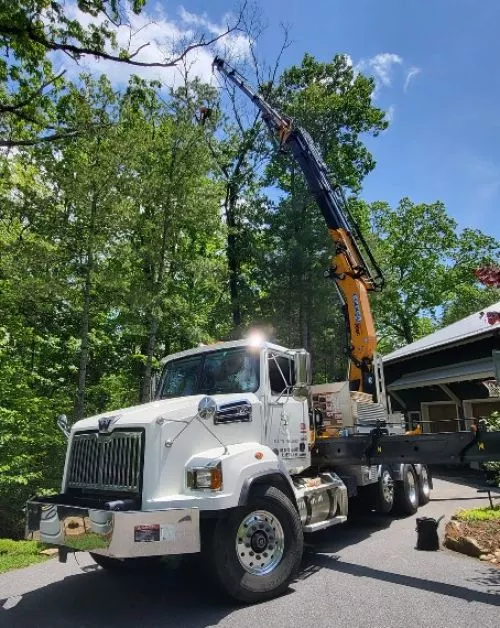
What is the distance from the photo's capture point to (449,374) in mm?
15086

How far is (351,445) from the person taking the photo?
750 cm

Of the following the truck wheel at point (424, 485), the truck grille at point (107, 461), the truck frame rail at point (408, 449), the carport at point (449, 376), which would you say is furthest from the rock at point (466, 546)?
the carport at point (449, 376)

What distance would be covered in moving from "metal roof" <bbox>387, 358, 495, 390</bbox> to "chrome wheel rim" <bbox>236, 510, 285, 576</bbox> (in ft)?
25.6

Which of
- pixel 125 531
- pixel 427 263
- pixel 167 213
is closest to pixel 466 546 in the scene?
pixel 125 531

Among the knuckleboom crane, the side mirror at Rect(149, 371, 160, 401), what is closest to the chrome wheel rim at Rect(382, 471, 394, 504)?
the knuckleboom crane

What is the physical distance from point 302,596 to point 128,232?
9.48m

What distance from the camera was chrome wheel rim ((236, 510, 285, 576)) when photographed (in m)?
5.48

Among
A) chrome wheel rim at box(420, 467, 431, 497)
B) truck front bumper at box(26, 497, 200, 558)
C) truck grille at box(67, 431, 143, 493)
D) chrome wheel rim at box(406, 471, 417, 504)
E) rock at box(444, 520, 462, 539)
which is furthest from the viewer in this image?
chrome wheel rim at box(420, 467, 431, 497)

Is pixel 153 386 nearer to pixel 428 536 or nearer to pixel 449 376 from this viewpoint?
pixel 428 536

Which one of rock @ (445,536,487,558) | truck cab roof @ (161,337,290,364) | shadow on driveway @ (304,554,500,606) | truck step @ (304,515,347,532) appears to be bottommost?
shadow on driveway @ (304,554,500,606)

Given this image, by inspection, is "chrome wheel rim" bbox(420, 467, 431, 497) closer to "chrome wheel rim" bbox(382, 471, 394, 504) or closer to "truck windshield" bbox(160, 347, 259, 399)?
"chrome wheel rim" bbox(382, 471, 394, 504)

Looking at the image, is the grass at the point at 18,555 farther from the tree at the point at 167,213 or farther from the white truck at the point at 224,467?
the tree at the point at 167,213

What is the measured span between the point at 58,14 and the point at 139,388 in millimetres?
14434

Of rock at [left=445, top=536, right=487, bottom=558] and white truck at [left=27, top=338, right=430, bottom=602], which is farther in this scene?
rock at [left=445, top=536, right=487, bottom=558]
